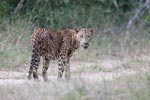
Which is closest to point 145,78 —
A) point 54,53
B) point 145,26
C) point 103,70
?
point 54,53

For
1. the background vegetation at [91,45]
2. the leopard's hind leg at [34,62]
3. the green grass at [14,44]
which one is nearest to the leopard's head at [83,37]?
the background vegetation at [91,45]

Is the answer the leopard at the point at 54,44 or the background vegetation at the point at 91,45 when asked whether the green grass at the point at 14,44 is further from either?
the leopard at the point at 54,44

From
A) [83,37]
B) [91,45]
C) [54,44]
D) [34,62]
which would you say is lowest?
[34,62]

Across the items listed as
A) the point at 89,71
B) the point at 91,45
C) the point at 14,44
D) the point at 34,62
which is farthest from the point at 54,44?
the point at 91,45

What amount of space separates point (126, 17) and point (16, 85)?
11.5m

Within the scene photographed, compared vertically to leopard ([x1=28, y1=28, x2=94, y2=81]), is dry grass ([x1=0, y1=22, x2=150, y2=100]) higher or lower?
lower

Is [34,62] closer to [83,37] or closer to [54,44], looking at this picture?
[54,44]

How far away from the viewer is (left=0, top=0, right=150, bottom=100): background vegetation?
9.11 meters

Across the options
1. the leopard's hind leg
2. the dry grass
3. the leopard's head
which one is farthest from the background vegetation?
the leopard's hind leg

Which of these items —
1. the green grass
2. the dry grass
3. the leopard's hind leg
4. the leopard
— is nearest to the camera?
the dry grass

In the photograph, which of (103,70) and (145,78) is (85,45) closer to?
(103,70)

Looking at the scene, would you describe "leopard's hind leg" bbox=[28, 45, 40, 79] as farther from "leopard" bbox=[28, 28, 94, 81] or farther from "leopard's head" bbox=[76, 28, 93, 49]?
"leopard's head" bbox=[76, 28, 93, 49]

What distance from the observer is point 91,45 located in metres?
17.4

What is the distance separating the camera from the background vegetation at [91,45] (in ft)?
29.9
